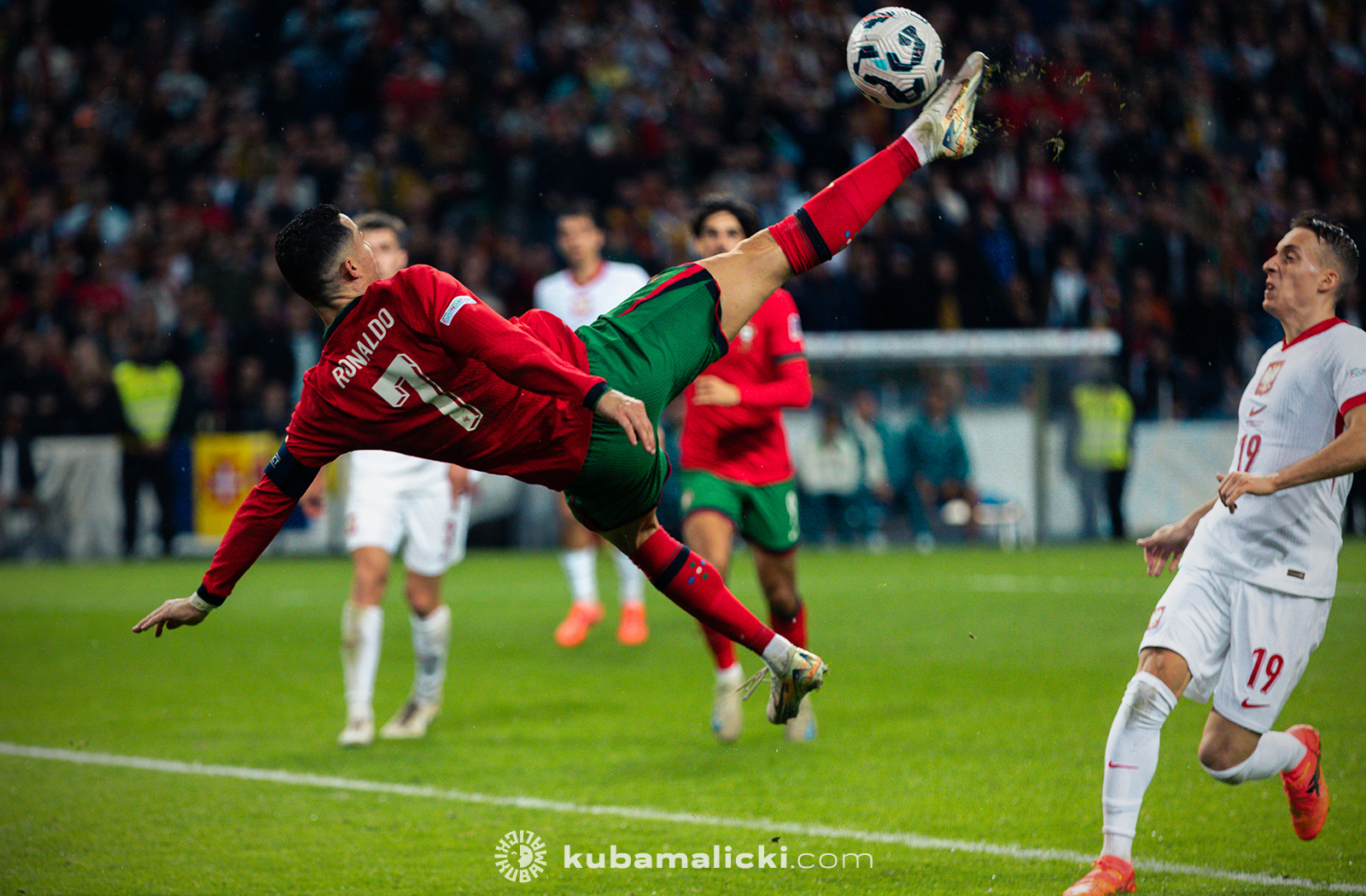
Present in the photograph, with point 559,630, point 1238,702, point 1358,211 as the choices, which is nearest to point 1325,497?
point 1238,702

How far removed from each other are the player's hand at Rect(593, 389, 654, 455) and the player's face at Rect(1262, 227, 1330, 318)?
2.01 m

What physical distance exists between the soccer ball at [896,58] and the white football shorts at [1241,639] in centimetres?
189

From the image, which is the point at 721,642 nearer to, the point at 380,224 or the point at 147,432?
the point at 380,224

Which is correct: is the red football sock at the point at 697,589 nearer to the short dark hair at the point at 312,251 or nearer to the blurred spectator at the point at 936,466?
the short dark hair at the point at 312,251

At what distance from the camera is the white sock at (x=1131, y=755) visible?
3.96m

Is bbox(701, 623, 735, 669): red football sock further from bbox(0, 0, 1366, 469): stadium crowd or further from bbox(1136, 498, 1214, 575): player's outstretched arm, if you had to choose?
bbox(0, 0, 1366, 469): stadium crowd

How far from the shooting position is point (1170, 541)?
14.4 ft

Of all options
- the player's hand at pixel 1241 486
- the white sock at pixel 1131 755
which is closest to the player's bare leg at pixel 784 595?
the white sock at pixel 1131 755

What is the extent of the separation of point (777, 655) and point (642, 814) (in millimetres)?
1097

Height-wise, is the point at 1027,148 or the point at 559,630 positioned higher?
the point at 1027,148

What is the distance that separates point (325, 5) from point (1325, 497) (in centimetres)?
1708

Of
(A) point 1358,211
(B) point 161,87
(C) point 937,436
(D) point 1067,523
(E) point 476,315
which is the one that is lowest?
(D) point 1067,523

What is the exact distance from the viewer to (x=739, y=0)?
58.0 ft

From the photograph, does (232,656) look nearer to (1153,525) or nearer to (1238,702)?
(1238,702)
